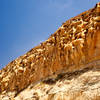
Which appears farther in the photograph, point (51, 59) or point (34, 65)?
point (34, 65)

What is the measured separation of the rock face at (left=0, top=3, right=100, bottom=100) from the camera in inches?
447

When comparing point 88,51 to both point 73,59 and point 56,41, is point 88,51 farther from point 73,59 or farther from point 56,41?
point 56,41

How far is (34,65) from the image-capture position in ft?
64.2

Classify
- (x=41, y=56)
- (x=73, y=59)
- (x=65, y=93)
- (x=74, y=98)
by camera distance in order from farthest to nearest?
(x=41, y=56) → (x=73, y=59) → (x=65, y=93) → (x=74, y=98)

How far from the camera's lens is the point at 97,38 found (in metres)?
12.3

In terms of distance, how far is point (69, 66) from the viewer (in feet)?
46.0

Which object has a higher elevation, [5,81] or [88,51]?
[5,81]

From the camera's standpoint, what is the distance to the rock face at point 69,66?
11.4 m

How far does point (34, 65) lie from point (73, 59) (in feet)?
22.1

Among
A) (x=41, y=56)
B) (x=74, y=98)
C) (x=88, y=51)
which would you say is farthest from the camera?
(x=41, y=56)

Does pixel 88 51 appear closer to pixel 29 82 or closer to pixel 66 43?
pixel 66 43

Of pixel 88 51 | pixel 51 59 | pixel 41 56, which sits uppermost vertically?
pixel 41 56

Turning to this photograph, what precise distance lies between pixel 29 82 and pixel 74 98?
349 inches

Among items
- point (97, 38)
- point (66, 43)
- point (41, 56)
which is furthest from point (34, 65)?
point (97, 38)
